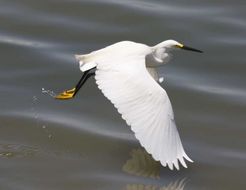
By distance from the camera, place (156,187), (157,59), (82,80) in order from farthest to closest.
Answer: (82,80), (157,59), (156,187)

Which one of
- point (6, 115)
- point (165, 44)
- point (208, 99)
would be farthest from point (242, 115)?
point (6, 115)

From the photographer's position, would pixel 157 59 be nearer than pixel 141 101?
No

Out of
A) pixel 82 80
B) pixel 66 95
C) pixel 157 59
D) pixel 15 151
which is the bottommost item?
pixel 15 151

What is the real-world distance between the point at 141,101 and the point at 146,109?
2.9 inches

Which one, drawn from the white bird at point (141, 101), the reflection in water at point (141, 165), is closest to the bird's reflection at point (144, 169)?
the reflection in water at point (141, 165)

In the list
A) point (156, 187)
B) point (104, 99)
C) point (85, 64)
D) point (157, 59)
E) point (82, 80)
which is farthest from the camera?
point (104, 99)

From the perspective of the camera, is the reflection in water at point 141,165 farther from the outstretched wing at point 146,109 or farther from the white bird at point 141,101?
the outstretched wing at point 146,109

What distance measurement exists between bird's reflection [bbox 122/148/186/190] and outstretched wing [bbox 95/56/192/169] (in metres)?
0.27

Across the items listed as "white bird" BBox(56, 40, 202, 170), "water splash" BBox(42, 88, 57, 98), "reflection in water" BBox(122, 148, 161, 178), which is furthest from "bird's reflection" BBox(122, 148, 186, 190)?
"water splash" BBox(42, 88, 57, 98)

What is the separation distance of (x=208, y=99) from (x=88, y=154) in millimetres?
1508

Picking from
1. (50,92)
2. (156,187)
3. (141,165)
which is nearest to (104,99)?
(50,92)

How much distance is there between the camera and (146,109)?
5758mm

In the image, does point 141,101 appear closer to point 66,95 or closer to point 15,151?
point 15,151

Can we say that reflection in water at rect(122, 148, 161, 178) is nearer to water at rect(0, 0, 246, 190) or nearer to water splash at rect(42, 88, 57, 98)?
water at rect(0, 0, 246, 190)
